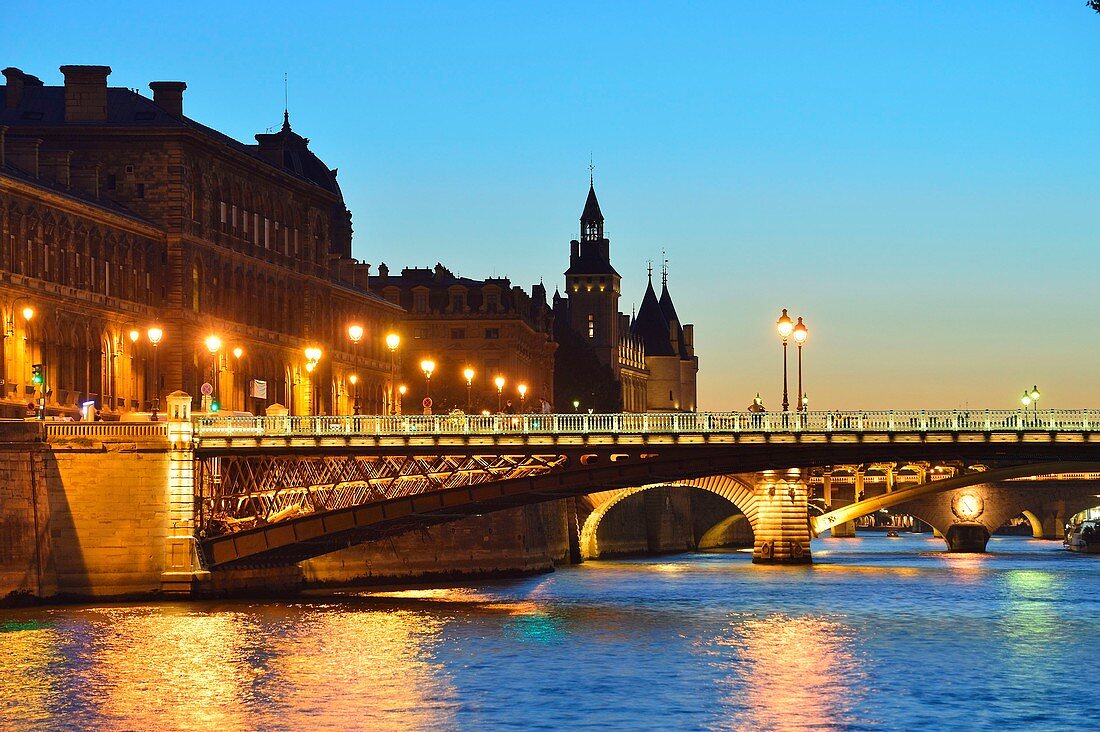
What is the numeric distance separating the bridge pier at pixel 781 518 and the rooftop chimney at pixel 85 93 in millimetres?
45026

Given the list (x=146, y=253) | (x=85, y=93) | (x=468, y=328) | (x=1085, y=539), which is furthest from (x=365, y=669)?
(x=468, y=328)

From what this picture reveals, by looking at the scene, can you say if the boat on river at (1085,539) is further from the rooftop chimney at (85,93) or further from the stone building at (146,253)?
the rooftop chimney at (85,93)

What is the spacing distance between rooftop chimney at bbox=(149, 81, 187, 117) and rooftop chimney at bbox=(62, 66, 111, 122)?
2856 millimetres

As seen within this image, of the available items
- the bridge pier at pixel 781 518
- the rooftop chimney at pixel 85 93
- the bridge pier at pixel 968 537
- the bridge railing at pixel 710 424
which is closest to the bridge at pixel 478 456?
the bridge railing at pixel 710 424

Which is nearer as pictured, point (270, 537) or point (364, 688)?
point (364, 688)

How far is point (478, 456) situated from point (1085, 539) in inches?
3527

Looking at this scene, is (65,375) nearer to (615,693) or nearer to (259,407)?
(259,407)

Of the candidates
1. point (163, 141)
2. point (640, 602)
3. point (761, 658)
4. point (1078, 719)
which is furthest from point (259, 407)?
point (1078, 719)

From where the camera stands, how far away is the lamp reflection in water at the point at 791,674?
2366 inches

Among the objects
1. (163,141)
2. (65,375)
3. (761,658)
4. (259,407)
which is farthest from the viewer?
(259,407)

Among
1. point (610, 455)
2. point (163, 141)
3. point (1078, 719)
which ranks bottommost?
point (1078, 719)

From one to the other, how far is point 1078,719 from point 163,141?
225 ft

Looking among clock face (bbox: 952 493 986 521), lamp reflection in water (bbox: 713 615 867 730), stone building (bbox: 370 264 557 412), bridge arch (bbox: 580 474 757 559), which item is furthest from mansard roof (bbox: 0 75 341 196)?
stone building (bbox: 370 264 557 412)

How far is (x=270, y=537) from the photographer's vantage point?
90.7 meters
